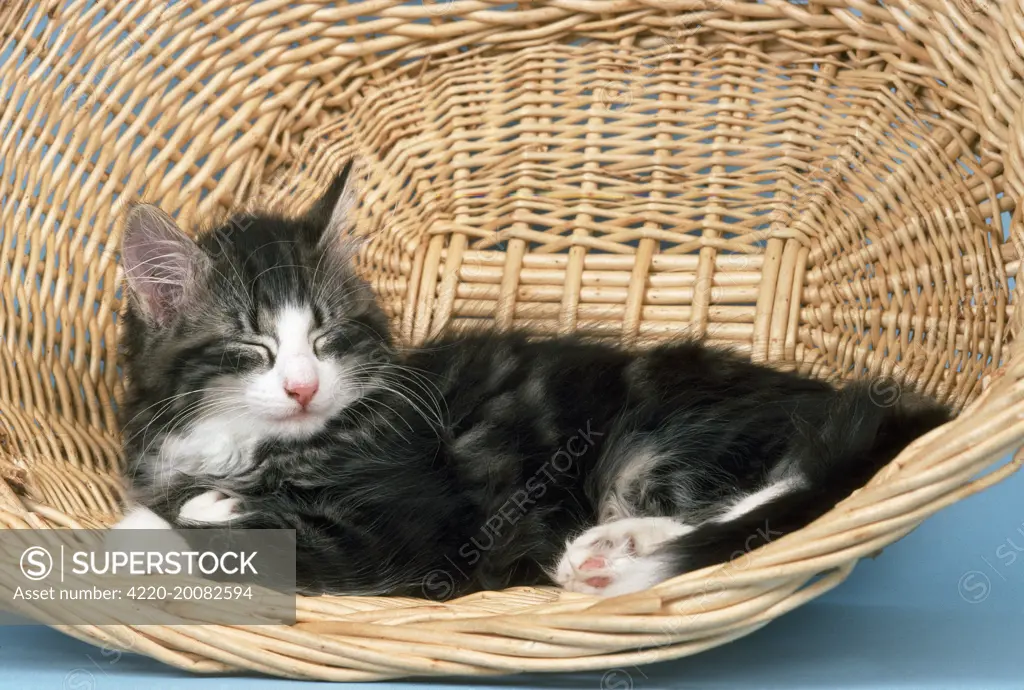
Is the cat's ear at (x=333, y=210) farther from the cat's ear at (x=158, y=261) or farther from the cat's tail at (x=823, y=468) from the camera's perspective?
the cat's tail at (x=823, y=468)

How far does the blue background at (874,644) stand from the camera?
63.9 inches

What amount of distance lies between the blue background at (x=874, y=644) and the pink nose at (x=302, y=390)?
482 millimetres

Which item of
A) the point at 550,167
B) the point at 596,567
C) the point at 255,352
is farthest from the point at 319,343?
the point at 550,167

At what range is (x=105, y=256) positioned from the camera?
2395 mm

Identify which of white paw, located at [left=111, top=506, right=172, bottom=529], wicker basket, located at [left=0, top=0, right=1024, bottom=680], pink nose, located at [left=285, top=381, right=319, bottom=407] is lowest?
white paw, located at [left=111, top=506, right=172, bottom=529]

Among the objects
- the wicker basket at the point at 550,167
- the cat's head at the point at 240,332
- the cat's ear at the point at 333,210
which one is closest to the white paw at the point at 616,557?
the wicker basket at the point at 550,167

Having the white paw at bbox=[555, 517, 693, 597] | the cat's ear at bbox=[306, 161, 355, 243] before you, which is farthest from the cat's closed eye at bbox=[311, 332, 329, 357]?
the white paw at bbox=[555, 517, 693, 597]

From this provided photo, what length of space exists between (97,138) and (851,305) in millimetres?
1849

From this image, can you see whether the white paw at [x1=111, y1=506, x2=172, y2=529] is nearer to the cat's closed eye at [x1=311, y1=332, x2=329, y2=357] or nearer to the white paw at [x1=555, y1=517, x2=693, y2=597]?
the cat's closed eye at [x1=311, y1=332, x2=329, y2=357]

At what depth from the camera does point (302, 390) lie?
185 cm

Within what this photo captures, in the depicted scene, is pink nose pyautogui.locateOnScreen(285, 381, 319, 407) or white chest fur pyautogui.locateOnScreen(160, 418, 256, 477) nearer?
pink nose pyautogui.locateOnScreen(285, 381, 319, 407)

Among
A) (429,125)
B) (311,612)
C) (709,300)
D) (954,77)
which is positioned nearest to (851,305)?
(709,300)

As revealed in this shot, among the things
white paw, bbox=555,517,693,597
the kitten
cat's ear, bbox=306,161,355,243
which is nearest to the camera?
white paw, bbox=555,517,693,597

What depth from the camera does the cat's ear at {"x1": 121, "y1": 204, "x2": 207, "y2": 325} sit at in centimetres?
194
